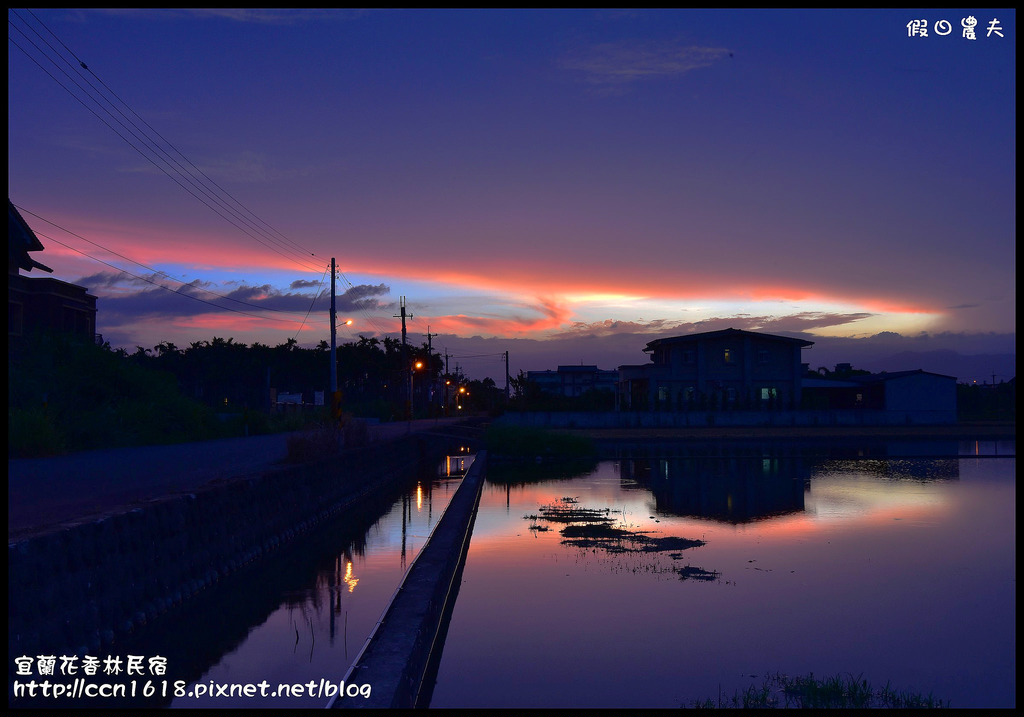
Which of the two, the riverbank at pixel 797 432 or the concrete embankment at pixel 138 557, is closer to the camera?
the concrete embankment at pixel 138 557

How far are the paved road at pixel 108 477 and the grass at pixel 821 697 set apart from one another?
7.30m

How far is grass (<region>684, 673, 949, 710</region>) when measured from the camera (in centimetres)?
736

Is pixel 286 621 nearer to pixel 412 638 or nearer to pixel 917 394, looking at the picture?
pixel 412 638

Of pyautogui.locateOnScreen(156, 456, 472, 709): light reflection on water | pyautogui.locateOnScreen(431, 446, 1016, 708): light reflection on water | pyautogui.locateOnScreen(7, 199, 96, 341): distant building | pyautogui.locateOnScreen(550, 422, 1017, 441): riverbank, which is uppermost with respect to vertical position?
pyautogui.locateOnScreen(7, 199, 96, 341): distant building

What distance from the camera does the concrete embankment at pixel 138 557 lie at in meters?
7.17

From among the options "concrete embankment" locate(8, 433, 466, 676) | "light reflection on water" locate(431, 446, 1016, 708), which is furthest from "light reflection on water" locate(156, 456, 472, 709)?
"light reflection on water" locate(431, 446, 1016, 708)

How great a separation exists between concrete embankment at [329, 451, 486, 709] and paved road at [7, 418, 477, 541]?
3.73m

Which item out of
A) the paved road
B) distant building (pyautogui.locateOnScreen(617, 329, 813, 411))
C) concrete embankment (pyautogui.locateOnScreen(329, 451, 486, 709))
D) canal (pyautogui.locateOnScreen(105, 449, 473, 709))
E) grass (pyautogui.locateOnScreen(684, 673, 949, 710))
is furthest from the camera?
distant building (pyautogui.locateOnScreen(617, 329, 813, 411))

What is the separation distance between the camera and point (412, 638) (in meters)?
7.57

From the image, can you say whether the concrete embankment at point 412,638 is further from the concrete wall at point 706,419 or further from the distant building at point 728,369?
the distant building at point 728,369

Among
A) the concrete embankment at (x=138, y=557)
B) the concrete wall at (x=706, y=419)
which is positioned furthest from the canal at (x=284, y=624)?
the concrete wall at (x=706, y=419)

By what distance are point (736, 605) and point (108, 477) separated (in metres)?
13.6

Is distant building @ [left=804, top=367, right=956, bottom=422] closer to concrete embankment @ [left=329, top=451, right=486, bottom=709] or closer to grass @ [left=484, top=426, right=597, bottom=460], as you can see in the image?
grass @ [left=484, top=426, right=597, bottom=460]

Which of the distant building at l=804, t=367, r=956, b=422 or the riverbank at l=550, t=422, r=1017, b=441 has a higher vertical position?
the distant building at l=804, t=367, r=956, b=422
